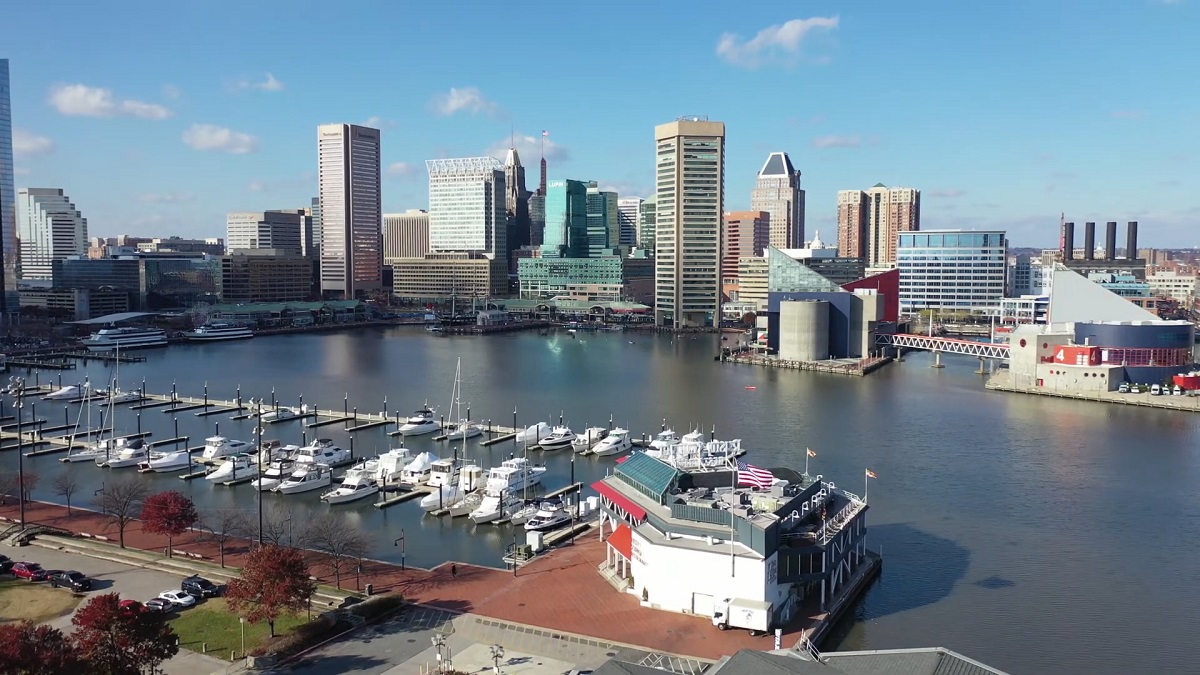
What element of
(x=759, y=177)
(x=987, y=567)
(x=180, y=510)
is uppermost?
(x=759, y=177)

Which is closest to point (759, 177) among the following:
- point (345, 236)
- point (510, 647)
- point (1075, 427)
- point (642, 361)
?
point (345, 236)

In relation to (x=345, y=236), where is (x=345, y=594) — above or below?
below

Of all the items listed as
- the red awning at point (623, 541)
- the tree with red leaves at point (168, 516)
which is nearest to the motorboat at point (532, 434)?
the tree with red leaves at point (168, 516)

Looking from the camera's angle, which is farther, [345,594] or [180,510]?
[180,510]

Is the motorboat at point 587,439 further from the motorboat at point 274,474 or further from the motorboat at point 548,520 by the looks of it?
the motorboat at point 274,474

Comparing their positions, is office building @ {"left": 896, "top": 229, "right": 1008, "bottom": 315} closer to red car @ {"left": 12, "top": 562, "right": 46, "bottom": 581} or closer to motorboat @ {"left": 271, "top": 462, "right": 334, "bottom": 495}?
motorboat @ {"left": 271, "top": 462, "right": 334, "bottom": 495}

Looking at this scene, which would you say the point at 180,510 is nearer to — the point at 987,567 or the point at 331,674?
the point at 331,674

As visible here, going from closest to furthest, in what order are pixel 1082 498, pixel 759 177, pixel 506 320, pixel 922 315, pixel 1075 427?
pixel 1082 498 < pixel 1075 427 < pixel 922 315 < pixel 506 320 < pixel 759 177
